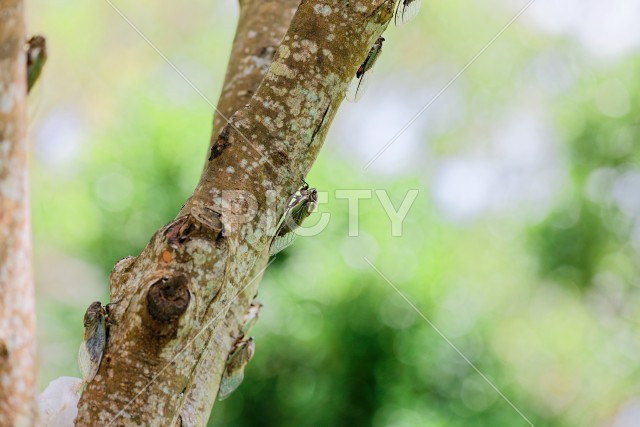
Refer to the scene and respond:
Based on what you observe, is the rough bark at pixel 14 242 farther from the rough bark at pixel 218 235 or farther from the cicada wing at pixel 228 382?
the cicada wing at pixel 228 382

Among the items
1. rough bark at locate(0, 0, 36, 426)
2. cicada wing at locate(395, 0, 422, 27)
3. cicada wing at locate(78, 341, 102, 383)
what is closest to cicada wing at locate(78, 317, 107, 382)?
cicada wing at locate(78, 341, 102, 383)

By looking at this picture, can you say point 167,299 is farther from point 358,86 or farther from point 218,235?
point 358,86

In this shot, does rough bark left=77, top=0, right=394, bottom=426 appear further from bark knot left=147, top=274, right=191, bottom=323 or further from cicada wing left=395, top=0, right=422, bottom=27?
cicada wing left=395, top=0, right=422, bottom=27

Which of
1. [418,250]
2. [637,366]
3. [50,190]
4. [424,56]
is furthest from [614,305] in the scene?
[50,190]

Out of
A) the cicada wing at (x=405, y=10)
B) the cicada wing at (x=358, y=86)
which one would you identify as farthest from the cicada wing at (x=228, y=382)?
the cicada wing at (x=405, y=10)

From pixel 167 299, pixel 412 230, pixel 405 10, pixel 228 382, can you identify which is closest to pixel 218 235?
pixel 167 299

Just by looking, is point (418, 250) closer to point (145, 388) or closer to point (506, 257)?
point (506, 257)
